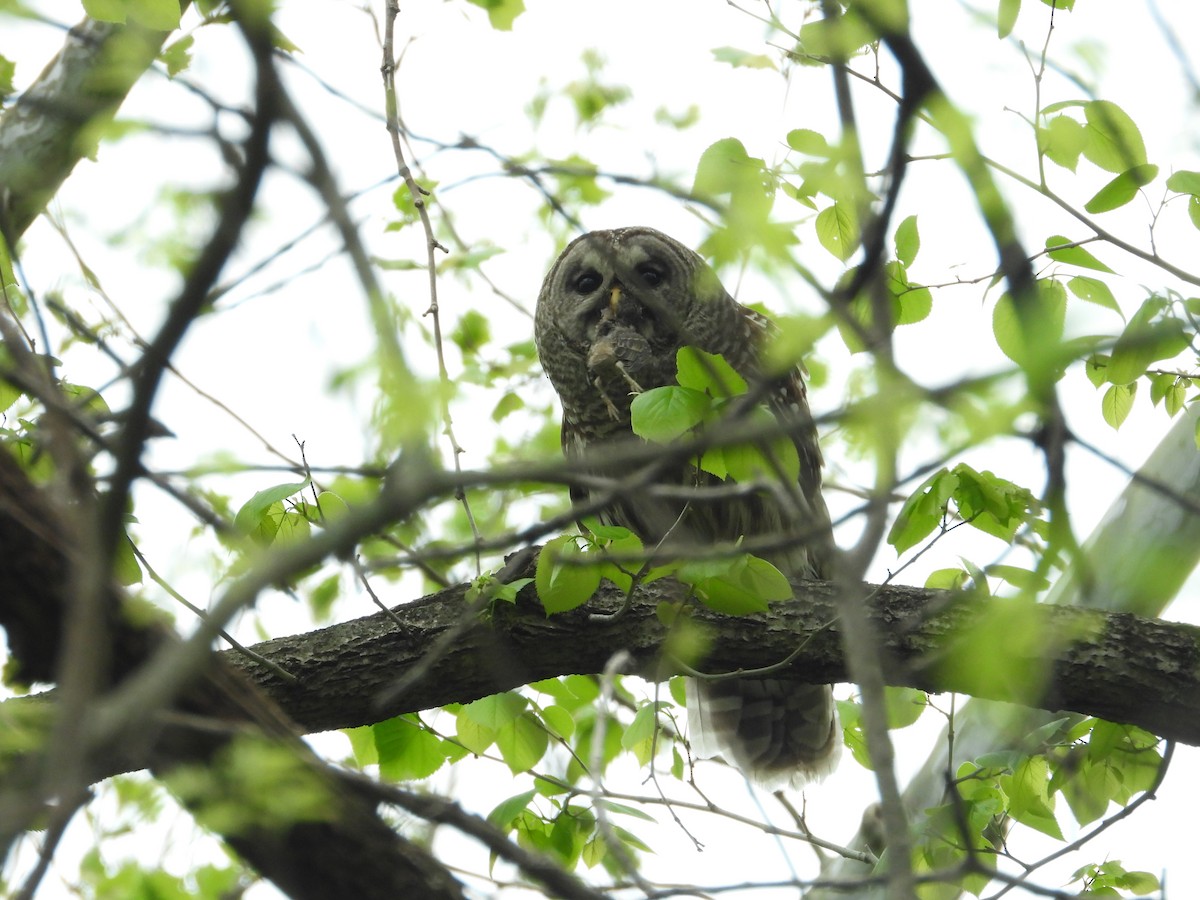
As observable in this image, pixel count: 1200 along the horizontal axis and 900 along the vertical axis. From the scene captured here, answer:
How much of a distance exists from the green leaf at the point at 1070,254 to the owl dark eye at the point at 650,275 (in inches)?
133

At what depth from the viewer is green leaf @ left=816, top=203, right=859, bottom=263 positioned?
3.29 m

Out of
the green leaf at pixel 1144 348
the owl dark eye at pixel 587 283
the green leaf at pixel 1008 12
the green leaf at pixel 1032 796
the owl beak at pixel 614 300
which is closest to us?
the green leaf at pixel 1008 12

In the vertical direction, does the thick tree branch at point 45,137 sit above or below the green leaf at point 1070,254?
above

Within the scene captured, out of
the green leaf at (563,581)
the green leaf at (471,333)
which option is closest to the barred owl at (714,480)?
the green leaf at (471,333)

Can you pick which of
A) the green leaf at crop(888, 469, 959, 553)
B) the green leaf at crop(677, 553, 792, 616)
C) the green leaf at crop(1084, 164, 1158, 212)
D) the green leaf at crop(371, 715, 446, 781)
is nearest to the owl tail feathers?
the green leaf at crop(371, 715, 446, 781)

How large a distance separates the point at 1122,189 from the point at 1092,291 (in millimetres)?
380

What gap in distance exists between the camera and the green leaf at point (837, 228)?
329cm

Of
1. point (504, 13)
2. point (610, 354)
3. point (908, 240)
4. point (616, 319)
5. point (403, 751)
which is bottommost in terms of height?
point (403, 751)

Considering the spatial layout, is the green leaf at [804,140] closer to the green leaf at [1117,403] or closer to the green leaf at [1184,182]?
the green leaf at [1184,182]

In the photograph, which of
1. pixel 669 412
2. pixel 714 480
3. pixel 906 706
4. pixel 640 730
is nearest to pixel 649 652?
pixel 640 730

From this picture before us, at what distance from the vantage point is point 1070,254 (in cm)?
309

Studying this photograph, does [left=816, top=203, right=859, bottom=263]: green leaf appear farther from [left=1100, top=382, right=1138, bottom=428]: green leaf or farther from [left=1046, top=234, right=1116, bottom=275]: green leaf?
[left=1100, top=382, right=1138, bottom=428]: green leaf

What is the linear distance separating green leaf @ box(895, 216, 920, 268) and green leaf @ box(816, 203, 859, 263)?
149 mm

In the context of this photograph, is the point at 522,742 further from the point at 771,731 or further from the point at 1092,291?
the point at 771,731
